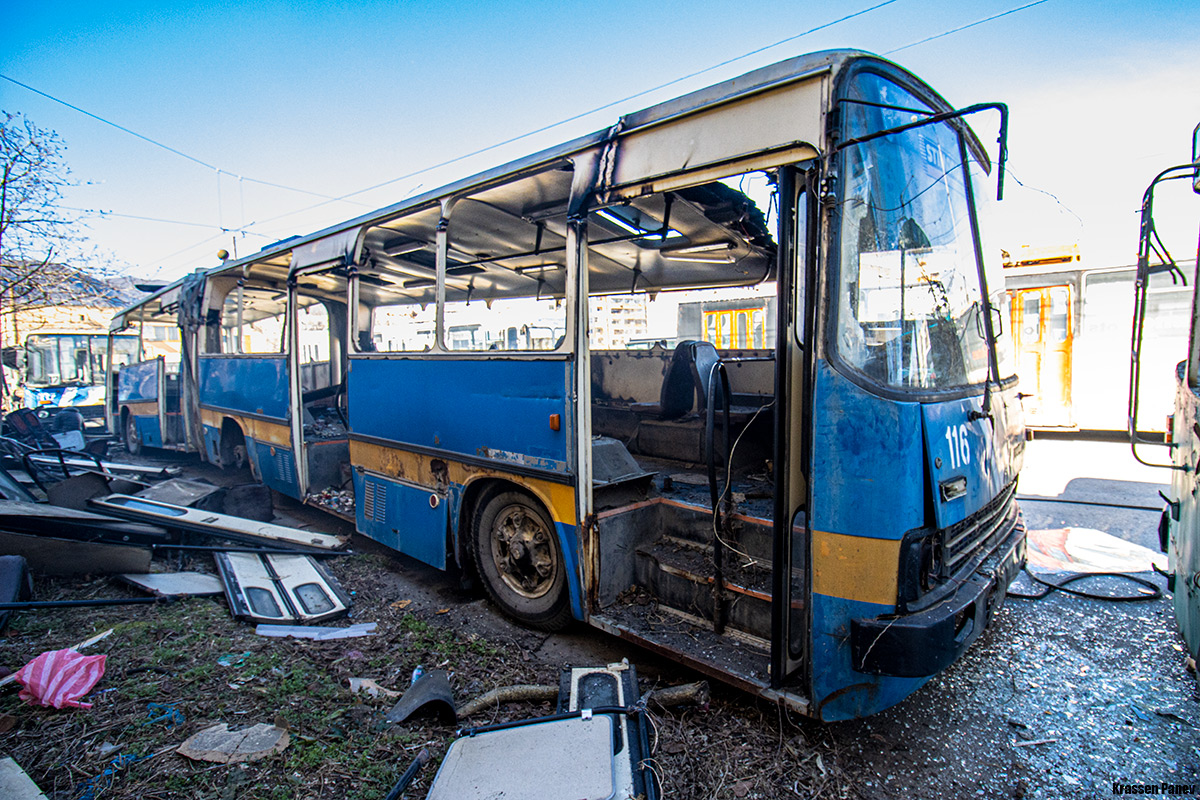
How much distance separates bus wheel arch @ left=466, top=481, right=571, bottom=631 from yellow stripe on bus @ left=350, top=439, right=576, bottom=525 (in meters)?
0.11

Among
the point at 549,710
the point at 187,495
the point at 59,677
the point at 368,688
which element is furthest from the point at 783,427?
the point at 187,495

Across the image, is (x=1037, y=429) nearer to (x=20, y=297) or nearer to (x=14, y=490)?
(x=14, y=490)

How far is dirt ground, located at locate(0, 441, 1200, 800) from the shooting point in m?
2.47

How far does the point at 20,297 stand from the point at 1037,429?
20.3 metres

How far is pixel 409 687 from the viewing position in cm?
314

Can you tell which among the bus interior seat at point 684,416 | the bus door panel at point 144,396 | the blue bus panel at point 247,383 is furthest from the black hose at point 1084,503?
the bus door panel at point 144,396

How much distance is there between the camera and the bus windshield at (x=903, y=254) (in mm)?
2498

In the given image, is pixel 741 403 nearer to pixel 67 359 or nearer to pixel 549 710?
pixel 549 710

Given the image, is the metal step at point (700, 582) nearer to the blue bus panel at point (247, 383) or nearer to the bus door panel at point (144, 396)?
the blue bus panel at point (247, 383)

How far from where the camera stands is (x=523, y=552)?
3957 mm

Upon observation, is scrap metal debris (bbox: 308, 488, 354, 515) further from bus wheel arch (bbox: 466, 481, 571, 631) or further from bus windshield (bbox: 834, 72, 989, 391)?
bus windshield (bbox: 834, 72, 989, 391)

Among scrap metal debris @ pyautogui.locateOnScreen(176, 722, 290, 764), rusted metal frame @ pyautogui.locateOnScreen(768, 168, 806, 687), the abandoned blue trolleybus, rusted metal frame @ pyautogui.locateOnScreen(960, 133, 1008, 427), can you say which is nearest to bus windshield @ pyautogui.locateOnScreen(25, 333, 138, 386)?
the abandoned blue trolleybus

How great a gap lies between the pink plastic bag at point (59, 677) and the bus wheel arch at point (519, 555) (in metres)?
2.10

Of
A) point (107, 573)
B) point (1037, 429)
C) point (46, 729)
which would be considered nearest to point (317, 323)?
point (107, 573)
